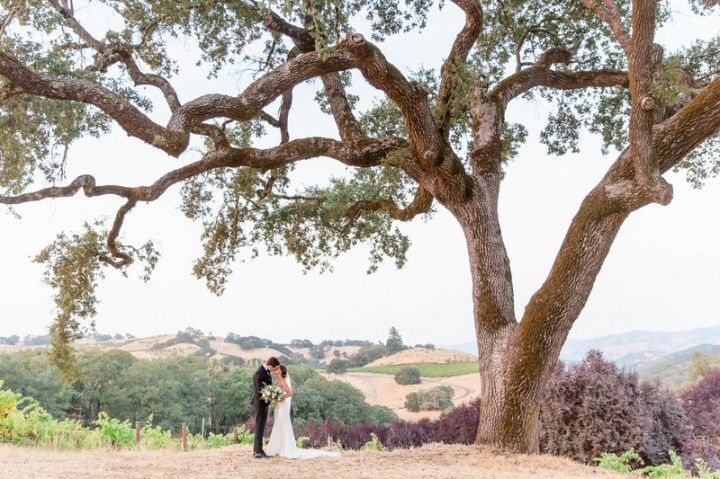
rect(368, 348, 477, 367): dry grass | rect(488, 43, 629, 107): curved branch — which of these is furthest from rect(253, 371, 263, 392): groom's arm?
rect(368, 348, 477, 367): dry grass

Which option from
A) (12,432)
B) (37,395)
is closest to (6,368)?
(37,395)

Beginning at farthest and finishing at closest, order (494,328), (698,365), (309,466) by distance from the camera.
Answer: (698,365) < (494,328) < (309,466)

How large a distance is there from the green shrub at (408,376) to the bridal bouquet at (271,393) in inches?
1318

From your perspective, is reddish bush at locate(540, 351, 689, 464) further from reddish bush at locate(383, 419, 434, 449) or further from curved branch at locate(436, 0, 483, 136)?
curved branch at locate(436, 0, 483, 136)

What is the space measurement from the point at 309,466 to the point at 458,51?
621 centimetres

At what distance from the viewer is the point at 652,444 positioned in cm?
957

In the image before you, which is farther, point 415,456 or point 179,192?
point 179,192

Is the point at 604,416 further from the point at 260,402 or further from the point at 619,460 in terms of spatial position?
the point at 260,402

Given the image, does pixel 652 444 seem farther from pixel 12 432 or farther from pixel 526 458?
pixel 12 432

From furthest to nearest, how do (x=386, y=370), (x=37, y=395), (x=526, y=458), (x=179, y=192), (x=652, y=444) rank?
(x=386, y=370) < (x=37, y=395) < (x=179, y=192) < (x=652, y=444) < (x=526, y=458)

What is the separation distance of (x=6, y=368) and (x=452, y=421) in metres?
27.3

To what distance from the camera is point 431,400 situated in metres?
33.9

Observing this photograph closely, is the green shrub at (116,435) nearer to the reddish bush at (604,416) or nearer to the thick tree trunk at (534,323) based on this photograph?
the thick tree trunk at (534,323)

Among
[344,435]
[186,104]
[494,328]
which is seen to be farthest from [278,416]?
[344,435]
